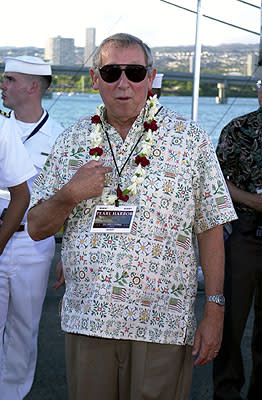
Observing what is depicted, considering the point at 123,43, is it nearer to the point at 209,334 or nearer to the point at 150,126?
the point at 150,126

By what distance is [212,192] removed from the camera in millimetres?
2521

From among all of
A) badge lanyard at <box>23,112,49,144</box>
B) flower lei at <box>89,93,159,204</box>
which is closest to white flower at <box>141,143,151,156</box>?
flower lei at <box>89,93,159,204</box>

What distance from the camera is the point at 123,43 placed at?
2547 millimetres

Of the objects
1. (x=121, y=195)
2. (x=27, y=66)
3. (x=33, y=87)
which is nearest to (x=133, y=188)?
(x=121, y=195)

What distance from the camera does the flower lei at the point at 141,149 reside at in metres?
2.46

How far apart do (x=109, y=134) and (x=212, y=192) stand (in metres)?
0.45

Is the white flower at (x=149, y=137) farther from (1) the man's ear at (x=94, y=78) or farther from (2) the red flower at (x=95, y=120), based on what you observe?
(1) the man's ear at (x=94, y=78)

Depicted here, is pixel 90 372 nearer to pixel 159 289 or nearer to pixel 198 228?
pixel 159 289

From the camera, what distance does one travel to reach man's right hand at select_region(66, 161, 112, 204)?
243 cm

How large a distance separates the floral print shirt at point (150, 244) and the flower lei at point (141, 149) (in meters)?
0.03

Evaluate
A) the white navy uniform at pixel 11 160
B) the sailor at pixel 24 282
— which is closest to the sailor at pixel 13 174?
the white navy uniform at pixel 11 160

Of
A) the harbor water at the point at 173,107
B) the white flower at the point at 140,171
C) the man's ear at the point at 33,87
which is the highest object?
the man's ear at the point at 33,87

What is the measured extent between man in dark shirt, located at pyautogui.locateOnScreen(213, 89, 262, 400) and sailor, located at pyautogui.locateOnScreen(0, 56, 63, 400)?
1.09 metres

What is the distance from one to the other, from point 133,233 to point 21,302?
5.62ft
